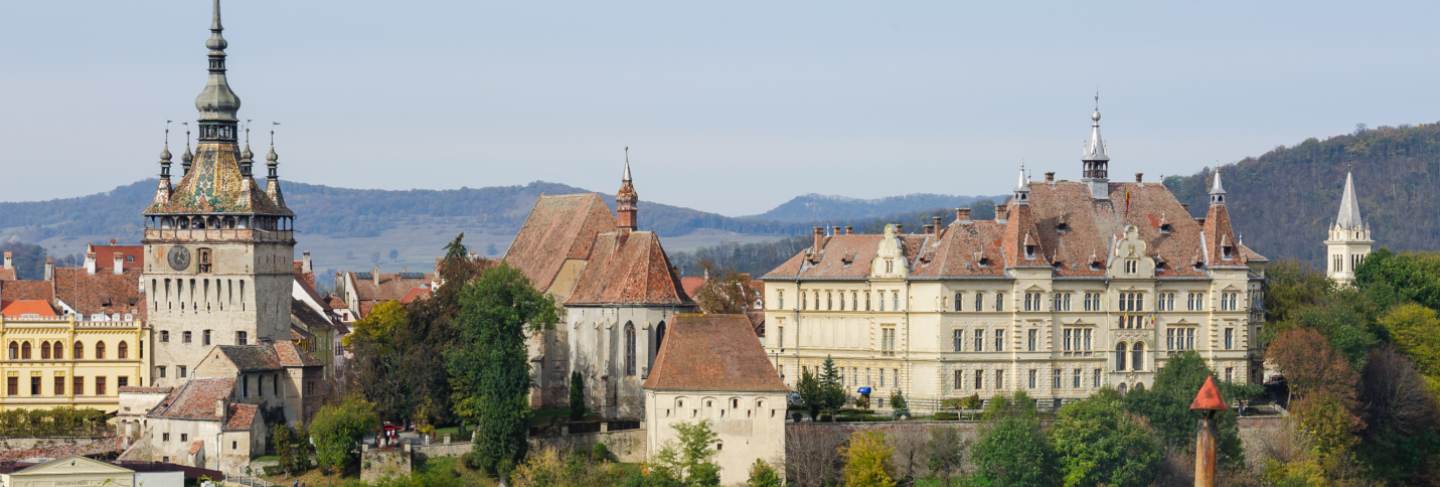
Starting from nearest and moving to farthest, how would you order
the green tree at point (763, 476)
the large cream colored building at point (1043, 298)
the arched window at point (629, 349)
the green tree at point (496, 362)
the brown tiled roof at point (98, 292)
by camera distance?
1. the green tree at point (763, 476)
2. the green tree at point (496, 362)
3. the arched window at point (629, 349)
4. the large cream colored building at point (1043, 298)
5. the brown tiled roof at point (98, 292)

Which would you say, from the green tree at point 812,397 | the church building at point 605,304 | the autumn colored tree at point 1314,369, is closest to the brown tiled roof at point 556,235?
the church building at point 605,304

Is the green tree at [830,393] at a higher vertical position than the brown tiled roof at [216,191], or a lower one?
lower

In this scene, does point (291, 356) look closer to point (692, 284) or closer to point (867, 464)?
point (867, 464)

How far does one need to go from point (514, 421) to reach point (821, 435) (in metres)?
12.6

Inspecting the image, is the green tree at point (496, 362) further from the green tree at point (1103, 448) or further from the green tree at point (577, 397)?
the green tree at point (1103, 448)

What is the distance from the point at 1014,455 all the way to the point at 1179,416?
11.3m

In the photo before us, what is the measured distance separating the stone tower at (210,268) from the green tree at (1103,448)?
114ft

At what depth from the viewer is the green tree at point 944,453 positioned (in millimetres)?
106375

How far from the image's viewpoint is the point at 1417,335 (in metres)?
127

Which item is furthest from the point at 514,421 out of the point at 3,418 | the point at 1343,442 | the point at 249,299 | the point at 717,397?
the point at 1343,442

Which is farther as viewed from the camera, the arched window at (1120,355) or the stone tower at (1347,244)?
the stone tower at (1347,244)

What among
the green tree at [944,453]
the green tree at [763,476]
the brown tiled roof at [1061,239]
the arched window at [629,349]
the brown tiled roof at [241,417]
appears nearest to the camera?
the green tree at [763,476]

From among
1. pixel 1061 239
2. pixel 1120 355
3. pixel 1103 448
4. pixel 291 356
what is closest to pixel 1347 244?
pixel 1120 355

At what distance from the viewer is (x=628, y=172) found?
404ft
